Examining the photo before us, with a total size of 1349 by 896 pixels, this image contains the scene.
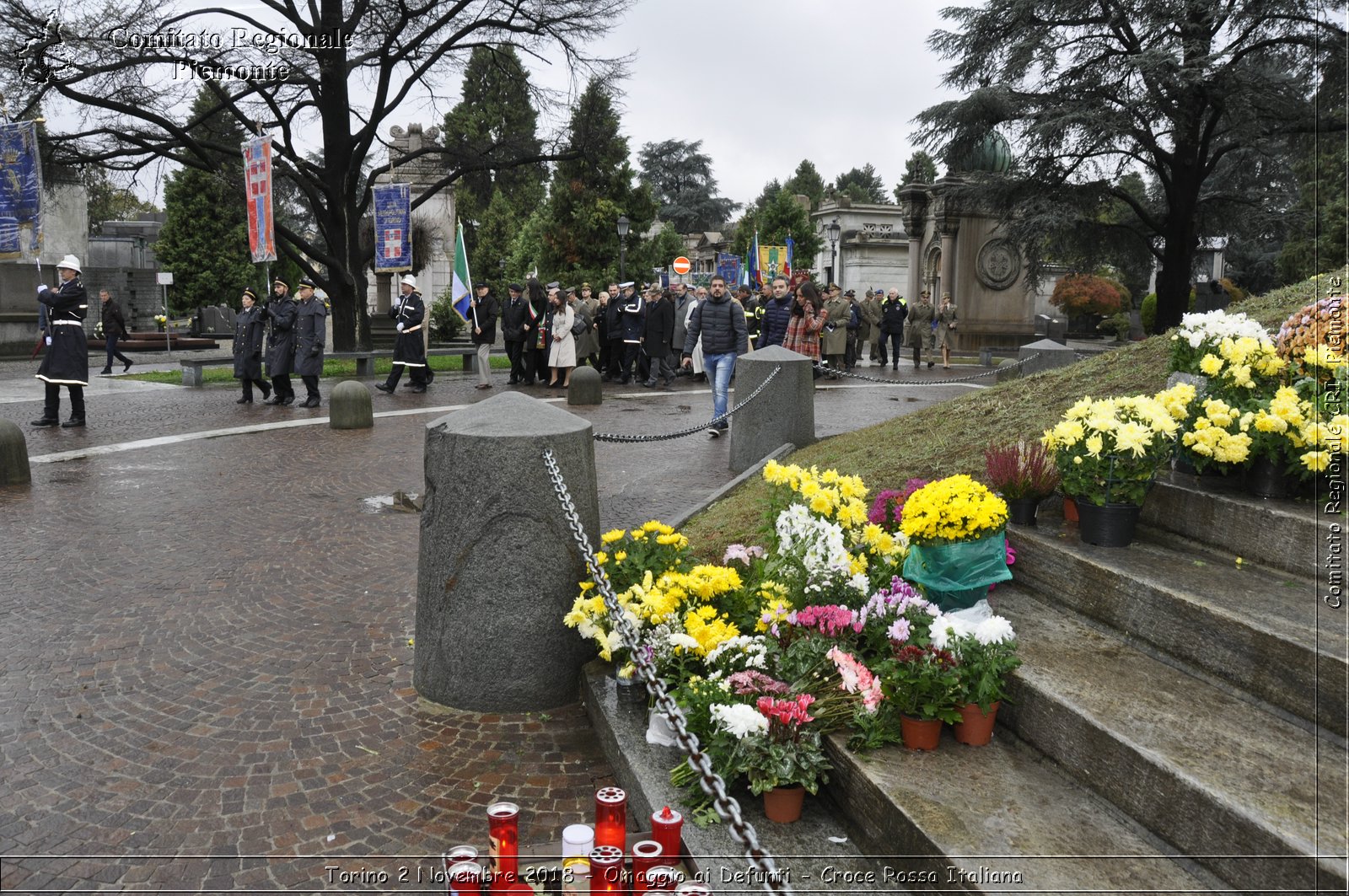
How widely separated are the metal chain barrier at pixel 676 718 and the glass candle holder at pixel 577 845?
399mm

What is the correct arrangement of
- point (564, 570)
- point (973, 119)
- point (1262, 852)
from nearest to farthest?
point (1262, 852)
point (564, 570)
point (973, 119)

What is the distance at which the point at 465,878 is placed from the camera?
8.98ft

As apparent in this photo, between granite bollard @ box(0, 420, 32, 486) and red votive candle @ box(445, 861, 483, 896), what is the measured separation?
27.1 feet

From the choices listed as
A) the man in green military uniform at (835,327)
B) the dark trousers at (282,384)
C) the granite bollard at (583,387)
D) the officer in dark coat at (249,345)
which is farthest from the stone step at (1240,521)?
the man in green military uniform at (835,327)

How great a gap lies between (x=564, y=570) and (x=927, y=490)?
5.42 feet

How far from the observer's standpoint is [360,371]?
68.3 feet

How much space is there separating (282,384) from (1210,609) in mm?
15053

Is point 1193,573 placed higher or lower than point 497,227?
lower

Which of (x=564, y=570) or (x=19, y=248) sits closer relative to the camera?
Result: (x=564, y=570)

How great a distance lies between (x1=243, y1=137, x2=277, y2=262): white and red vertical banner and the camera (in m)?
17.7

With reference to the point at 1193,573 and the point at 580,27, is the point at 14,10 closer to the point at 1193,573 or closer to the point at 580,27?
the point at 580,27

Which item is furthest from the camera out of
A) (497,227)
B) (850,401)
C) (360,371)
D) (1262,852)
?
(497,227)

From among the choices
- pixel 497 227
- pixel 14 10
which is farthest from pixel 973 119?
pixel 497 227

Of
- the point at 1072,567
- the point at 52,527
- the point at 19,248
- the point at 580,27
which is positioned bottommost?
the point at 52,527
